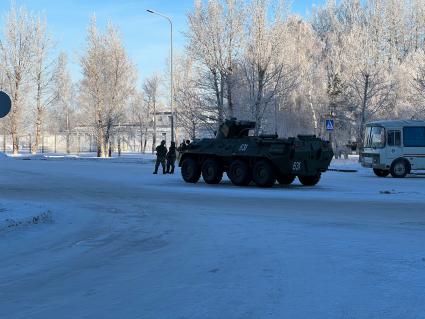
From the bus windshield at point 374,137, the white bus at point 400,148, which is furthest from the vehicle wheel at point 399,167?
the bus windshield at point 374,137

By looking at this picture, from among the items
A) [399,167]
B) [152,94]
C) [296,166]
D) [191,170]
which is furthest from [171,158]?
[152,94]

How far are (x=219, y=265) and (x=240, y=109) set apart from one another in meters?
34.4

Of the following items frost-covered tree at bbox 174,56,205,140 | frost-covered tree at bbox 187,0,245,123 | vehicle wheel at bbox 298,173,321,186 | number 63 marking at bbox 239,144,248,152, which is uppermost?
frost-covered tree at bbox 187,0,245,123

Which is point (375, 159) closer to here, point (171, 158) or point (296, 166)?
point (296, 166)

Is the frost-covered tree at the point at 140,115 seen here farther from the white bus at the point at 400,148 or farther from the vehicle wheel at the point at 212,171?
the vehicle wheel at the point at 212,171

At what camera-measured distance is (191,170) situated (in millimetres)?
21453

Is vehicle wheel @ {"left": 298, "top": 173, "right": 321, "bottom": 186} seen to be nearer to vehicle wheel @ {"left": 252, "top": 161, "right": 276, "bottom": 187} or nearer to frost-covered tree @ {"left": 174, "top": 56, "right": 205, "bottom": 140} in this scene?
vehicle wheel @ {"left": 252, "top": 161, "right": 276, "bottom": 187}

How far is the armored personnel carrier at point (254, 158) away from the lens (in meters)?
18.9

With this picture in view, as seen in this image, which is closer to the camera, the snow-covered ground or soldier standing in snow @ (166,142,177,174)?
the snow-covered ground

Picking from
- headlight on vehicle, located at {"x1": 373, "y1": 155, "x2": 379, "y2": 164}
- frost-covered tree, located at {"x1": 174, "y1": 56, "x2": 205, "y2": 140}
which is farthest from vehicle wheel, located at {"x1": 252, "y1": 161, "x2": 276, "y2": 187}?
frost-covered tree, located at {"x1": 174, "y1": 56, "x2": 205, "y2": 140}

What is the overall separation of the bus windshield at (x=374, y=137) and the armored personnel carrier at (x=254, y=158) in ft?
21.6

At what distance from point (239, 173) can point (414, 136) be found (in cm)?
958

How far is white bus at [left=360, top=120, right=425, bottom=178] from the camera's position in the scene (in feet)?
82.4

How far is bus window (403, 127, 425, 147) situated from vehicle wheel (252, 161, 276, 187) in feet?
29.0
